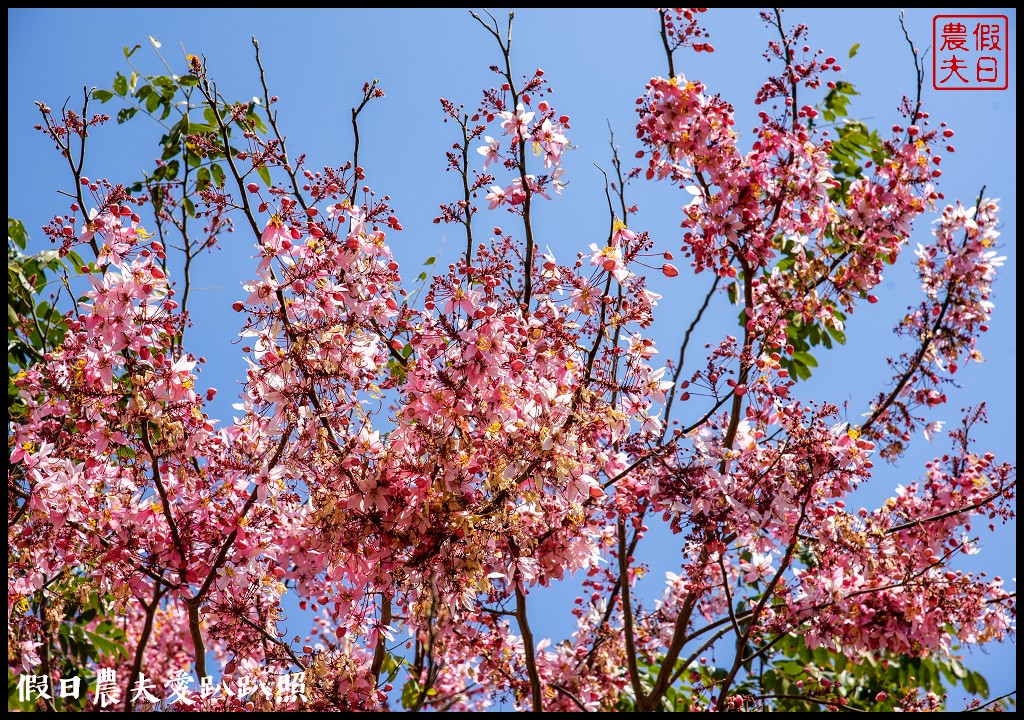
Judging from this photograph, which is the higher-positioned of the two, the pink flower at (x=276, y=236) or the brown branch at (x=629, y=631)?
the pink flower at (x=276, y=236)

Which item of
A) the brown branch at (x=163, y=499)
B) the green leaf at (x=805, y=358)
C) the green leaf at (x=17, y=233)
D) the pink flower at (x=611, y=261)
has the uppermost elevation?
the green leaf at (x=17, y=233)

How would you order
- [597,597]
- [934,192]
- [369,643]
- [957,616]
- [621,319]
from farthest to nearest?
[597,597], [934,192], [957,616], [369,643], [621,319]

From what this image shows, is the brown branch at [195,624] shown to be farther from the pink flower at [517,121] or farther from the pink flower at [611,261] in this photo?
the pink flower at [517,121]

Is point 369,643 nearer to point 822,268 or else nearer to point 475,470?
point 475,470

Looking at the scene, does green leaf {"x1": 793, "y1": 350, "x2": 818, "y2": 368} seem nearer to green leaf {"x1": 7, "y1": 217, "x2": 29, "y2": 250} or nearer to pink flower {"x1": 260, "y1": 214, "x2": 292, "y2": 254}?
pink flower {"x1": 260, "y1": 214, "x2": 292, "y2": 254}

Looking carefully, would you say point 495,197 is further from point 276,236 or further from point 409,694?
point 409,694

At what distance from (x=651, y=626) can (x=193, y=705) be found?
2.83m

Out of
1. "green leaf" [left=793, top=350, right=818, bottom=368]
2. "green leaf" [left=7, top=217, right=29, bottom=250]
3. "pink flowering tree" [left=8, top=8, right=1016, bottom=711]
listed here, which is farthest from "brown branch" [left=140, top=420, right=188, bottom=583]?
"green leaf" [left=793, top=350, right=818, bottom=368]

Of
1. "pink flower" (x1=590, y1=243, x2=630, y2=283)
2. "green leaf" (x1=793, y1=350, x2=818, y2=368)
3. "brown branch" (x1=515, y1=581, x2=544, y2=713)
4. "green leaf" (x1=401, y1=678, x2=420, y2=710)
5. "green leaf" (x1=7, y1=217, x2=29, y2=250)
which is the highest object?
"green leaf" (x1=7, y1=217, x2=29, y2=250)

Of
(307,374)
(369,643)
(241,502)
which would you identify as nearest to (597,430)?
(307,374)

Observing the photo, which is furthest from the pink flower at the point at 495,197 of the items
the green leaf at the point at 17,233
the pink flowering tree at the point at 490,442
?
the green leaf at the point at 17,233

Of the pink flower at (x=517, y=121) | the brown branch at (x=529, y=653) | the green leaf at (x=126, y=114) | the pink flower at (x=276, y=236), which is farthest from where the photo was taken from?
the green leaf at (x=126, y=114)

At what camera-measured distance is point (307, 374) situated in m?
3.68

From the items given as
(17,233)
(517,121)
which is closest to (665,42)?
(517,121)
